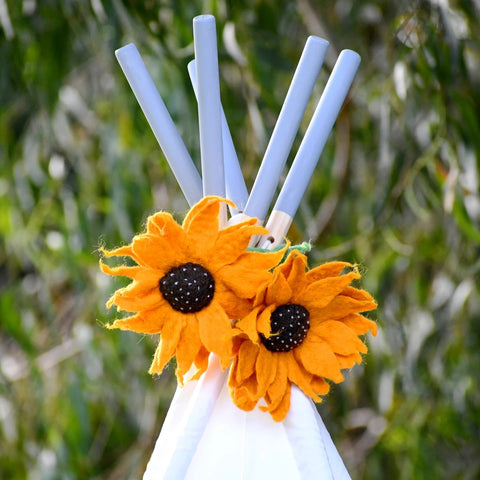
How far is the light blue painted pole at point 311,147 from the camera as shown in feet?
2.00

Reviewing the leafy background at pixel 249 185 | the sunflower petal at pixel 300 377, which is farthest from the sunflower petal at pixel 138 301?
the leafy background at pixel 249 185

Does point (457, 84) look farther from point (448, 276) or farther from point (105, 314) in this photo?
point (105, 314)

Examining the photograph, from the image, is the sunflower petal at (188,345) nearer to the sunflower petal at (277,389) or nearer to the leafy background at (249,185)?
the sunflower petal at (277,389)

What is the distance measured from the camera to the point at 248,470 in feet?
1.80

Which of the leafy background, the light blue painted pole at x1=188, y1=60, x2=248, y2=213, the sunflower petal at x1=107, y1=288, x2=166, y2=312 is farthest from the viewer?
the leafy background

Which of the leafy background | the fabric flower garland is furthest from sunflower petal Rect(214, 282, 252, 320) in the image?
the leafy background

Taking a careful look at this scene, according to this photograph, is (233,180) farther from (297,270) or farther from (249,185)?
(249,185)

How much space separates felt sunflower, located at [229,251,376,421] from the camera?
1.81 feet

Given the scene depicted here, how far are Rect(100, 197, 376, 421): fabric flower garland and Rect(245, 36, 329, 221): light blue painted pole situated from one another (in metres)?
0.06

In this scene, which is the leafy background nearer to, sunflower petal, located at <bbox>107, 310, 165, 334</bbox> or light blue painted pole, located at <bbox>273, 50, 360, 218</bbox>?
light blue painted pole, located at <bbox>273, 50, 360, 218</bbox>

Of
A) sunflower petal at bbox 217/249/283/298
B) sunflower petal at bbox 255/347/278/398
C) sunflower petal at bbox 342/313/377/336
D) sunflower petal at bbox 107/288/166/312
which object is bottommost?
sunflower petal at bbox 255/347/278/398

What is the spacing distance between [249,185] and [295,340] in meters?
0.72

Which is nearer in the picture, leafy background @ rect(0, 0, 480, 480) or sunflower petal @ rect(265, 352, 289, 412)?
sunflower petal @ rect(265, 352, 289, 412)

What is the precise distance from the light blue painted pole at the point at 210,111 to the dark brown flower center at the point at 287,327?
4.0 inches
